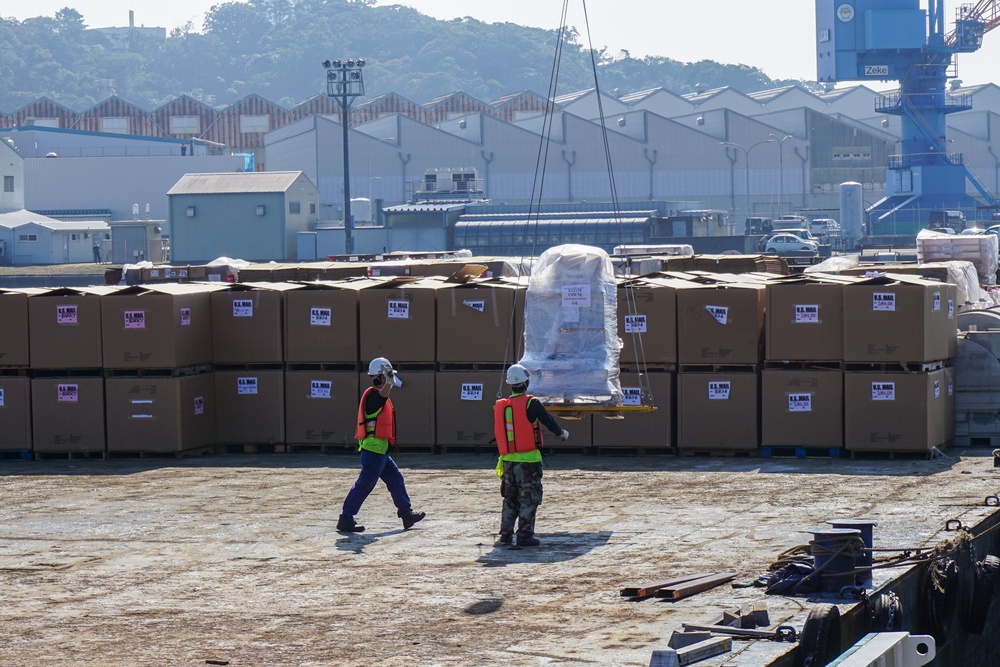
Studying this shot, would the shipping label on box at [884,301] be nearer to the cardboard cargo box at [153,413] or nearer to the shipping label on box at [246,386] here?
the shipping label on box at [246,386]

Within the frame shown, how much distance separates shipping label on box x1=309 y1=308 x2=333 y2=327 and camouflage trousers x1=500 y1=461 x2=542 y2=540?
524 cm

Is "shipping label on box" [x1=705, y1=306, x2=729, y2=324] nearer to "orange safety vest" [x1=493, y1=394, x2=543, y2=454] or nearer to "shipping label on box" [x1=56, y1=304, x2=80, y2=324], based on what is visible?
"orange safety vest" [x1=493, y1=394, x2=543, y2=454]

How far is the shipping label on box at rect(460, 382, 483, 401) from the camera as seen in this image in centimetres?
1380

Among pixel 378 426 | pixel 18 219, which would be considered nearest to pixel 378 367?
pixel 378 426

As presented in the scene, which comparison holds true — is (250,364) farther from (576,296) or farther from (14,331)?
(576,296)

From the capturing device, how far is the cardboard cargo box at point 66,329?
1409cm

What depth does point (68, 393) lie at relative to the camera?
1416cm

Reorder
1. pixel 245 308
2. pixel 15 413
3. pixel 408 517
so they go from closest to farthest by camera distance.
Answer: pixel 408 517, pixel 15 413, pixel 245 308

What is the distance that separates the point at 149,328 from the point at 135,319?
0.18 metres

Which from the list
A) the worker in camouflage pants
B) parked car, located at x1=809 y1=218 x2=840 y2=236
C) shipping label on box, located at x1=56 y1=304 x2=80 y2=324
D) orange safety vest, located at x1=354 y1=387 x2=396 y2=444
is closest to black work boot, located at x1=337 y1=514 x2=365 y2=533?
orange safety vest, located at x1=354 y1=387 x2=396 y2=444

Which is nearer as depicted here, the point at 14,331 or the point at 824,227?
the point at 14,331

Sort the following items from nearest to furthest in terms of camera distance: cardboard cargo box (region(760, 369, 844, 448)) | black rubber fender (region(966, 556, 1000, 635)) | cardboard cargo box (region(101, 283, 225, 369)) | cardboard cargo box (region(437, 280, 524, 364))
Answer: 1. black rubber fender (region(966, 556, 1000, 635))
2. cardboard cargo box (region(760, 369, 844, 448))
3. cardboard cargo box (region(437, 280, 524, 364))
4. cardboard cargo box (region(101, 283, 225, 369))

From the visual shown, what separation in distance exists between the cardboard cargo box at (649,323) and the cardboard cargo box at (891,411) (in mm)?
1747

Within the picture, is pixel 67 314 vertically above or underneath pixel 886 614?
above
